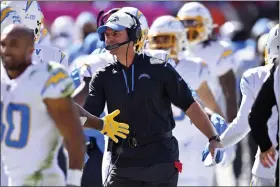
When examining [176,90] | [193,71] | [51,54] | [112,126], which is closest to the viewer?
[112,126]

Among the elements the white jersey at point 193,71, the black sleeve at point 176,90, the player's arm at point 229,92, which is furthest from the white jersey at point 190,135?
the black sleeve at point 176,90

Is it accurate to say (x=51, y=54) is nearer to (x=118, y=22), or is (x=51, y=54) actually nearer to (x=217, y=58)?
(x=118, y=22)

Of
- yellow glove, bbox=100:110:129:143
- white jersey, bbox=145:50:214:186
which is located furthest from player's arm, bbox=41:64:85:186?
white jersey, bbox=145:50:214:186

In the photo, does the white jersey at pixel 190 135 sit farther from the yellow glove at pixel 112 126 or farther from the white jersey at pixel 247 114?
the yellow glove at pixel 112 126

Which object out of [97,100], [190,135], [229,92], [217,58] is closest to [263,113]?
[97,100]

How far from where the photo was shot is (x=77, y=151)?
545cm

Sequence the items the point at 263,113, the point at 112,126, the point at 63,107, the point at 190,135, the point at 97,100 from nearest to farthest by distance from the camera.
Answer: the point at 63,107 → the point at 263,113 → the point at 112,126 → the point at 97,100 → the point at 190,135

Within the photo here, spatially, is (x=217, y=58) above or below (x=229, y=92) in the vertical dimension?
above

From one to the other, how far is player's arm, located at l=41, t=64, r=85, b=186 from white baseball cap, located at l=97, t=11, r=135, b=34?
5.08 ft

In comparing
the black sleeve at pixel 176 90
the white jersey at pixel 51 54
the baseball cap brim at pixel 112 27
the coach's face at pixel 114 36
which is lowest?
the black sleeve at pixel 176 90

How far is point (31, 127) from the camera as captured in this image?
211 inches

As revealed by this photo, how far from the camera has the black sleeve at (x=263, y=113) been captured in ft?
19.2

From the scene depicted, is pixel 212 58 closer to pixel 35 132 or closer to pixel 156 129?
pixel 156 129

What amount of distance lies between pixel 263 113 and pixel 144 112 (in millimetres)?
1056
